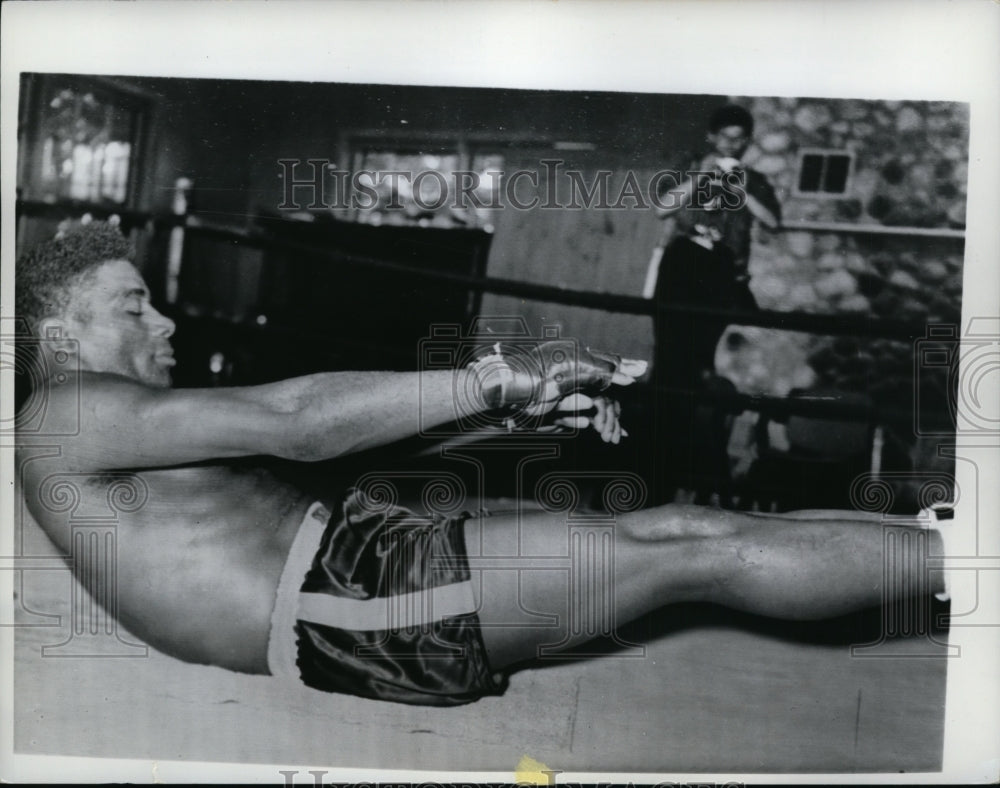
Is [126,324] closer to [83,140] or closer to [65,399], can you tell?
[65,399]

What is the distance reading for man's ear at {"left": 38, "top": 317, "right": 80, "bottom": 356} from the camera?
2953 millimetres

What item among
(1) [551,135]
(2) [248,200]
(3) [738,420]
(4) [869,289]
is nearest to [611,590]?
(3) [738,420]

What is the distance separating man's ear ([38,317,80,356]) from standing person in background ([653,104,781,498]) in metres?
1.98

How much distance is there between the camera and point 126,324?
2.94 metres

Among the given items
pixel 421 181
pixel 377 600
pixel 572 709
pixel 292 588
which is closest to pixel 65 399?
pixel 292 588

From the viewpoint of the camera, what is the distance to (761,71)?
116 inches

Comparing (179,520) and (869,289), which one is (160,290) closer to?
(179,520)

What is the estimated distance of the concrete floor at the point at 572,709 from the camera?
2975mm

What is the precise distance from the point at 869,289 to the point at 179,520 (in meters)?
2.46

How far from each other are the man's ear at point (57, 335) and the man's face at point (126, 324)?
2.2 inches

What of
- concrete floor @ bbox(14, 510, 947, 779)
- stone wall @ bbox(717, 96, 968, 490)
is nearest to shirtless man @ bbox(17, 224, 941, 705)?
concrete floor @ bbox(14, 510, 947, 779)

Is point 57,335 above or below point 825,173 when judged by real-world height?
below

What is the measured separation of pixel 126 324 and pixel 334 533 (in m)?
0.99

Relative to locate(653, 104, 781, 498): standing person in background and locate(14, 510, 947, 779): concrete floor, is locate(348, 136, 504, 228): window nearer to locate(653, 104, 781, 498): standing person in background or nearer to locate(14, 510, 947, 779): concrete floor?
locate(653, 104, 781, 498): standing person in background
